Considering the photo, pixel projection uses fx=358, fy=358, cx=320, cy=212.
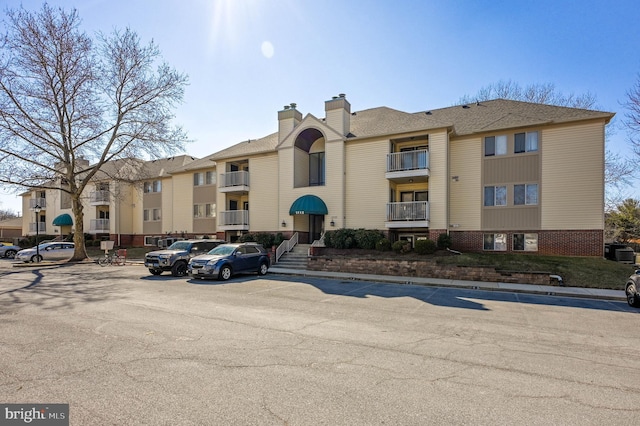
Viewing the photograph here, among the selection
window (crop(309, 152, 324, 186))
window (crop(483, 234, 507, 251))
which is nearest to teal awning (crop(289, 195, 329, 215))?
window (crop(309, 152, 324, 186))

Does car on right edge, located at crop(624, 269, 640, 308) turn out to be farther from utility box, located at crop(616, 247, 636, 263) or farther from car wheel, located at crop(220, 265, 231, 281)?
car wheel, located at crop(220, 265, 231, 281)

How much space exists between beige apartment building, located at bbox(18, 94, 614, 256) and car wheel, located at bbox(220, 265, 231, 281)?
7.96 metres

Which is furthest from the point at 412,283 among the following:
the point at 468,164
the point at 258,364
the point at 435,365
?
the point at 258,364

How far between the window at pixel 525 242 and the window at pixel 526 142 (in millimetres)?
4778

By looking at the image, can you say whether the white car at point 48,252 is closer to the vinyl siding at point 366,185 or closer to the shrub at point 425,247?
the vinyl siding at point 366,185

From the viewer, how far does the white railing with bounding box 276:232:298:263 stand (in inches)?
883

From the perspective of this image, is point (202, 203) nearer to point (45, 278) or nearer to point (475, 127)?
point (45, 278)

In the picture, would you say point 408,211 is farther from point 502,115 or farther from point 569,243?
point 569,243

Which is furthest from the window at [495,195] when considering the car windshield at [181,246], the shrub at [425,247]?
the car windshield at [181,246]

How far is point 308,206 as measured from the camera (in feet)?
76.0

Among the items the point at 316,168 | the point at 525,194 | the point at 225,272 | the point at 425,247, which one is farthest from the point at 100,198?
the point at 525,194

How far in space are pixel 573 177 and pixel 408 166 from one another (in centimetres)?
856

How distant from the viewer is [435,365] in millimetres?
5492

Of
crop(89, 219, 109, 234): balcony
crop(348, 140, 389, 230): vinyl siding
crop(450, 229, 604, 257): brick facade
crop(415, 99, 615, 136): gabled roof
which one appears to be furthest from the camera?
crop(89, 219, 109, 234): balcony
